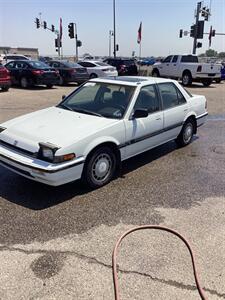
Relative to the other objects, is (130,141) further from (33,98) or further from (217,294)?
(33,98)

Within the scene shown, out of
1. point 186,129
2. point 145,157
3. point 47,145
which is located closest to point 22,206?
point 47,145

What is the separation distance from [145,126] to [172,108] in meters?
1.04

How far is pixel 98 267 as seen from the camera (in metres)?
2.88

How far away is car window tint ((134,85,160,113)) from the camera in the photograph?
5047mm

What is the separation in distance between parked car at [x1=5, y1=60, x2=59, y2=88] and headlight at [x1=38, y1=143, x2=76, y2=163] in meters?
13.7

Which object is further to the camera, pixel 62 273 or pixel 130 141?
pixel 130 141

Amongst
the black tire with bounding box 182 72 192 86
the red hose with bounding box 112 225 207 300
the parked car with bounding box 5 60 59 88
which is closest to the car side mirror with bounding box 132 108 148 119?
the red hose with bounding box 112 225 207 300

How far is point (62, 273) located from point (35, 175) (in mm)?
1429

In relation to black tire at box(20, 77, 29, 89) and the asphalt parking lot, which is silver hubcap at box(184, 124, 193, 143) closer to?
the asphalt parking lot

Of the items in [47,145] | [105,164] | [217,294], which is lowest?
[217,294]

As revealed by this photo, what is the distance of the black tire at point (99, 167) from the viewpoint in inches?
167

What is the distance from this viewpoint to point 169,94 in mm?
5895

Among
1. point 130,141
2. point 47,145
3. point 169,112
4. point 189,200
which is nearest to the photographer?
point 47,145

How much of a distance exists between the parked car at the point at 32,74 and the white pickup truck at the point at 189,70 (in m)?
8.17
